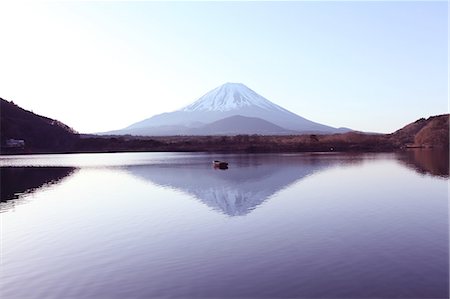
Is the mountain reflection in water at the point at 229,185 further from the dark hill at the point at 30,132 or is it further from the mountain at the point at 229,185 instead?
the dark hill at the point at 30,132

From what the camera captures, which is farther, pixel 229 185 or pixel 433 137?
pixel 433 137

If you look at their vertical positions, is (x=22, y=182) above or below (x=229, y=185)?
above

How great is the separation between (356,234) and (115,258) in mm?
9707

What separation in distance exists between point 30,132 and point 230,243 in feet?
348

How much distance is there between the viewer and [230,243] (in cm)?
1652

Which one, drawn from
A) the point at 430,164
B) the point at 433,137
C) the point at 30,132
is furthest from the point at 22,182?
the point at 433,137

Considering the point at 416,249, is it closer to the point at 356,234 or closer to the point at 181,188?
the point at 356,234

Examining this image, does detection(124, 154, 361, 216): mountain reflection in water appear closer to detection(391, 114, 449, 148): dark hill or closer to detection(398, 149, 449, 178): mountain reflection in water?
detection(398, 149, 449, 178): mountain reflection in water

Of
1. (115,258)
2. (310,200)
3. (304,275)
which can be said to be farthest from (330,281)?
(310,200)

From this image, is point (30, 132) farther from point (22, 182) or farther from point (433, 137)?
point (433, 137)

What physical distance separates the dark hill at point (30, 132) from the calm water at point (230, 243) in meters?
79.4

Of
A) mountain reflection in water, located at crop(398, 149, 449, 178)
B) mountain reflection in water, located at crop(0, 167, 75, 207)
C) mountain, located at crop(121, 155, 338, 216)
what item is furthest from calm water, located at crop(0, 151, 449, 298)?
mountain reflection in water, located at crop(398, 149, 449, 178)

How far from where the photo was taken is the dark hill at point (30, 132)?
104 meters

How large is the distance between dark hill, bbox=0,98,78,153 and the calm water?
79381 mm
